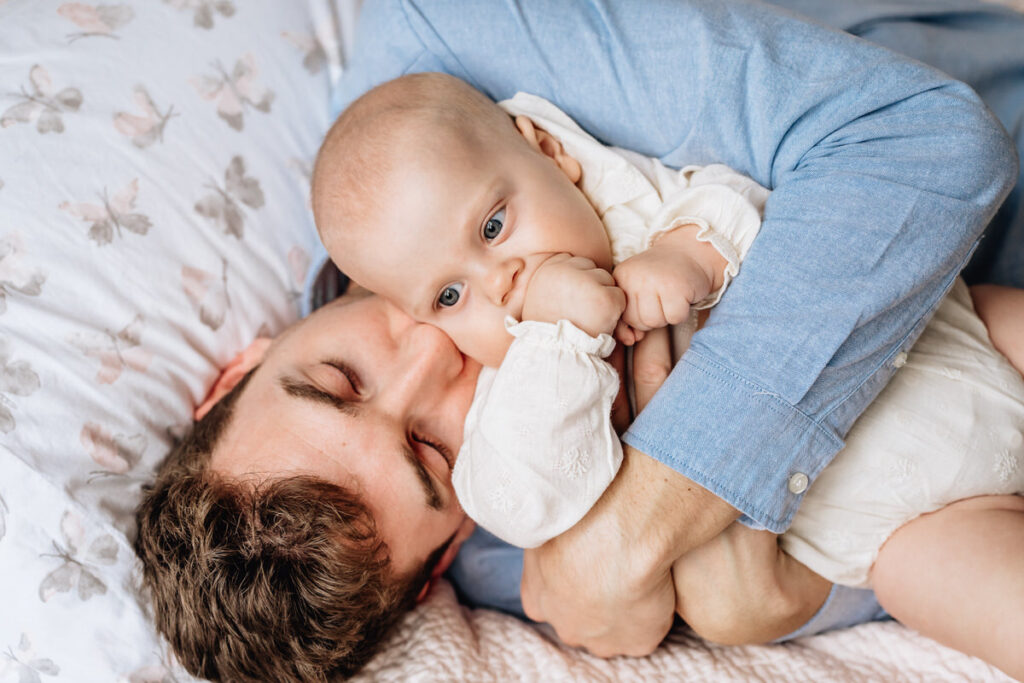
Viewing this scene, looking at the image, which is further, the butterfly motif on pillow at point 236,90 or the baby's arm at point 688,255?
the butterfly motif on pillow at point 236,90

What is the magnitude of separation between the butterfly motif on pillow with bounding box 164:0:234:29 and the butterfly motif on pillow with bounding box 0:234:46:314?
60cm

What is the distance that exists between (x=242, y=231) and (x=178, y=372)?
0.32 meters

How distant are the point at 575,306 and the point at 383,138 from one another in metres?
0.42

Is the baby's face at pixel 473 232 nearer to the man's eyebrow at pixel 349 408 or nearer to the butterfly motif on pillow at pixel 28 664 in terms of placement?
the man's eyebrow at pixel 349 408

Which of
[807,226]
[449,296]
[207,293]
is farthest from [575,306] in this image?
[207,293]

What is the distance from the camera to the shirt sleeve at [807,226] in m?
1.13

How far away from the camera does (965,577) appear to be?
1.24 metres

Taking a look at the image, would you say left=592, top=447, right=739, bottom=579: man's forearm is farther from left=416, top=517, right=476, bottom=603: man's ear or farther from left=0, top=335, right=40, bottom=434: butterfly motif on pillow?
left=0, top=335, right=40, bottom=434: butterfly motif on pillow

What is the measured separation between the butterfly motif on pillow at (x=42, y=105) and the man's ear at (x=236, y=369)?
21.3 inches

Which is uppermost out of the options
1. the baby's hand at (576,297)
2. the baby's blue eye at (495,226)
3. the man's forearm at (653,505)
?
the baby's blue eye at (495,226)

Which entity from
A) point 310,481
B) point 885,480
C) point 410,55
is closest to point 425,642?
point 310,481

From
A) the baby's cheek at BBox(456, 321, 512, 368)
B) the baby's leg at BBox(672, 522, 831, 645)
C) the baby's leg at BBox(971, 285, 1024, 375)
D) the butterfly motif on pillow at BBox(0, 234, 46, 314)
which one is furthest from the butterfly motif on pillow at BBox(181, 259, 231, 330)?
the baby's leg at BBox(971, 285, 1024, 375)

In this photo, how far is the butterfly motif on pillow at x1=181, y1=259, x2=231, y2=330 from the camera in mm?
1581

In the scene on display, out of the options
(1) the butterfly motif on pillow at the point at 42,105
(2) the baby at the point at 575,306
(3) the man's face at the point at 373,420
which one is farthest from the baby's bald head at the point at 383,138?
(1) the butterfly motif on pillow at the point at 42,105
